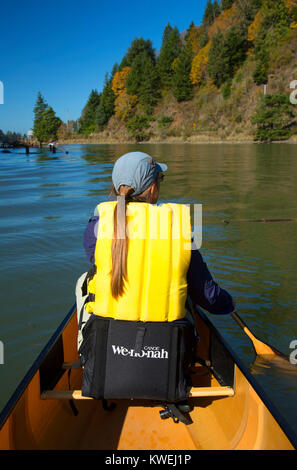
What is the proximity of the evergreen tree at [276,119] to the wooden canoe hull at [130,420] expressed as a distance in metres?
41.3

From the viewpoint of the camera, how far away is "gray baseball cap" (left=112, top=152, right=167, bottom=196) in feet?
6.65

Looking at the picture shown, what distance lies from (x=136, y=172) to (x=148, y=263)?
505mm

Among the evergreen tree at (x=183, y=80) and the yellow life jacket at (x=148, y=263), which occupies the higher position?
the evergreen tree at (x=183, y=80)

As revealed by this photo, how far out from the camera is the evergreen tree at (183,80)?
2746 inches

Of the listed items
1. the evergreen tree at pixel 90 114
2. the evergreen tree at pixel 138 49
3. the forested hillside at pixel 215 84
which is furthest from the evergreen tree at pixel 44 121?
the evergreen tree at pixel 138 49

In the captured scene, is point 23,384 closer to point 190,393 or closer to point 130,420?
point 130,420

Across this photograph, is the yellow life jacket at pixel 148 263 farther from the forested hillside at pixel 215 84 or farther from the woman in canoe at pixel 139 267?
the forested hillside at pixel 215 84

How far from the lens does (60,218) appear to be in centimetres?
934

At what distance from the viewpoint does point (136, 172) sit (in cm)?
203

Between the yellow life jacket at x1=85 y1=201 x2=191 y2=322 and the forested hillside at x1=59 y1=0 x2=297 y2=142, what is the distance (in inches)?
1637

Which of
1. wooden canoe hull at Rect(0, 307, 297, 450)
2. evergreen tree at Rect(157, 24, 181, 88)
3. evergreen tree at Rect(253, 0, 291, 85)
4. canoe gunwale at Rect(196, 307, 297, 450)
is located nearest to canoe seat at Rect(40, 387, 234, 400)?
wooden canoe hull at Rect(0, 307, 297, 450)

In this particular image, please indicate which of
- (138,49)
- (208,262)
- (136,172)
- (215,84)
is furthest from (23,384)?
(138,49)

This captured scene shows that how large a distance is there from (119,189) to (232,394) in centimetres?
144
